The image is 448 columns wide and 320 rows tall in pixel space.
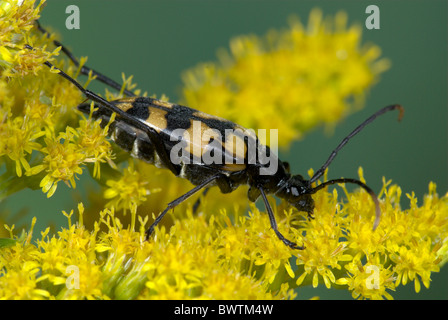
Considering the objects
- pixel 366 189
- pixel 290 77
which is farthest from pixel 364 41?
pixel 366 189

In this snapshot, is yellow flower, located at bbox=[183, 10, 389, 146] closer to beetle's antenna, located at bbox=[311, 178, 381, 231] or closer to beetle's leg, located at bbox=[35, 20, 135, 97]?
beetle's leg, located at bbox=[35, 20, 135, 97]

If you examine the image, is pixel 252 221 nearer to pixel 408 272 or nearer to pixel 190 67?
pixel 408 272

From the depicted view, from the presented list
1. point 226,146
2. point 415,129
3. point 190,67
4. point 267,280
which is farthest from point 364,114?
point 267,280

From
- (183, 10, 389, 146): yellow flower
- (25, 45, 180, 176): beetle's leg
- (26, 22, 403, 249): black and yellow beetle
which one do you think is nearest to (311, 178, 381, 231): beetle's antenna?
(26, 22, 403, 249): black and yellow beetle

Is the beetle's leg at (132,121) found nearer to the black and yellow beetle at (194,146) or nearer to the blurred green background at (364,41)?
the black and yellow beetle at (194,146)

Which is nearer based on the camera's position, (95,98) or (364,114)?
(95,98)

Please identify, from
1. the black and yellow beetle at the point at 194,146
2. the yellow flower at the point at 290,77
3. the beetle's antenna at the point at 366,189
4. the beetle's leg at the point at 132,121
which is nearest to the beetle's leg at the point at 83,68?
the black and yellow beetle at the point at 194,146
